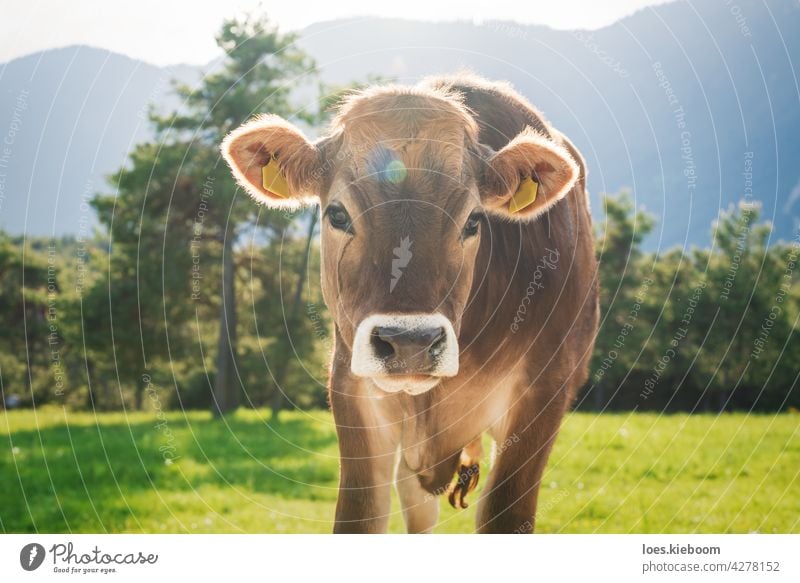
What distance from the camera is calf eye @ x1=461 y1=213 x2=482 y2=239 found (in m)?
3.46

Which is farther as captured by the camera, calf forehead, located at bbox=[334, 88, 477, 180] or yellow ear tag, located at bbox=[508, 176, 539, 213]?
yellow ear tag, located at bbox=[508, 176, 539, 213]

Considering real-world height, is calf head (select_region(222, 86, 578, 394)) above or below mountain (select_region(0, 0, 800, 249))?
below

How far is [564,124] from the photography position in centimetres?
569

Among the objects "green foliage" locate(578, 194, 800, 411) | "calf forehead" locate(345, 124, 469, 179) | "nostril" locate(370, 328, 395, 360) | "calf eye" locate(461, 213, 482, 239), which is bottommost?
"green foliage" locate(578, 194, 800, 411)

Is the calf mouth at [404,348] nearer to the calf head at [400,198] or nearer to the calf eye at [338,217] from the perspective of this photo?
the calf head at [400,198]

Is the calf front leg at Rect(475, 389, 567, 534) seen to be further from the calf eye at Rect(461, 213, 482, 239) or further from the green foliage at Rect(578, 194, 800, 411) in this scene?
the green foliage at Rect(578, 194, 800, 411)

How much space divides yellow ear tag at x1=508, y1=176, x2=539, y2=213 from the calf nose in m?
0.95

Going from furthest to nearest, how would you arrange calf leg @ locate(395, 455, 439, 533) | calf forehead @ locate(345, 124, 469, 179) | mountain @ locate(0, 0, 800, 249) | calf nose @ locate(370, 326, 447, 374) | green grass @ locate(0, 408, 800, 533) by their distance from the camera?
green grass @ locate(0, 408, 800, 533) → mountain @ locate(0, 0, 800, 249) → calf leg @ locate(395, 455, 439, 533) → calf forehead @ locate(345, 124, 469, 179) → calf nose @ locate(370, 326, 447, 374)

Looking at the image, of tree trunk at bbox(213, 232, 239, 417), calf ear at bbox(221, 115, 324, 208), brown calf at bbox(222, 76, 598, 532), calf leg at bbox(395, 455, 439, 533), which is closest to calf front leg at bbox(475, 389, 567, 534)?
brown calf at bbox(222, 76, 598, 532)

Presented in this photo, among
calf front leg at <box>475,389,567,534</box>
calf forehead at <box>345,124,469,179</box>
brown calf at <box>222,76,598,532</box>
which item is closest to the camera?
brown calf at <box>222,76,598,532</box>

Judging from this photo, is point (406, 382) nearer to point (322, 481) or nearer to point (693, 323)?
point (322, 481)

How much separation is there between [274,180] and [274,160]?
10 cm
